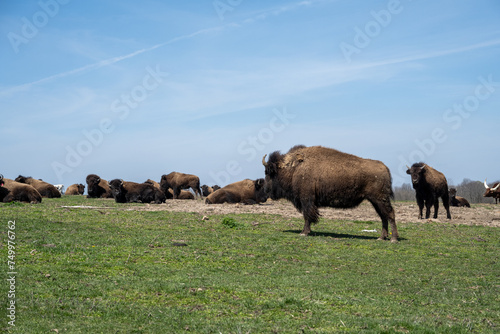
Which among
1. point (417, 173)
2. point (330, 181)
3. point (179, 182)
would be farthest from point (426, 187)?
point (179, 182)

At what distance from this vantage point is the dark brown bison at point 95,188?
3694 centimetres

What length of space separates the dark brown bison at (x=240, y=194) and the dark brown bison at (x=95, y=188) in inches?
389

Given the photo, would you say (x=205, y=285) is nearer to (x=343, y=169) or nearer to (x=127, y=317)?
(x=127, y=317)

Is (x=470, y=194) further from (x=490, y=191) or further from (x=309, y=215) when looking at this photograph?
(x=309, y=215)

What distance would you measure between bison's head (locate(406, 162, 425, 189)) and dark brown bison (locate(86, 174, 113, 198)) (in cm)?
2237

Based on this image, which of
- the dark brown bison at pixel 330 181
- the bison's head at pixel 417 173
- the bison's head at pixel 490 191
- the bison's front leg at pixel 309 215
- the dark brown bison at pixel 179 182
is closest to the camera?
the dark brown bison at pixel 330 181

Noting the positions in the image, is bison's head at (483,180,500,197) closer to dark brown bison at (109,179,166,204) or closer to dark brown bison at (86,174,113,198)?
dark brown bison at (109,179,166,204)

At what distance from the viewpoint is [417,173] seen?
25.6 m

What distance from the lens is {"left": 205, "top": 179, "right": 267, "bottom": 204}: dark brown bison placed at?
31.7 meters

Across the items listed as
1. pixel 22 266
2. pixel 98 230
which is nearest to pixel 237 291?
pixel 22 266

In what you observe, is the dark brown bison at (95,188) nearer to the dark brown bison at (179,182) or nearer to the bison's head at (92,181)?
the bison's head at (92,181)

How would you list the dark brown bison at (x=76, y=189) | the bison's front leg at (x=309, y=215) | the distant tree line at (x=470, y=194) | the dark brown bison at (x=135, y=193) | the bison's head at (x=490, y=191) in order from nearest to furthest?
the bison's front leg at (x=309, y=215) < the dark brown bison at (x=135, y=193) < the bison's head at (x=490, y=191) < the dark brown bison at (x=76, y=189) < the distant tree line at (x=470, y=194)

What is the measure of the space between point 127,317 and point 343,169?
10485 mm

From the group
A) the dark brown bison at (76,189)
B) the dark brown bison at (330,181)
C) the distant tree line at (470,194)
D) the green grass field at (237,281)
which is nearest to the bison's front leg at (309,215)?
the dark brown bison at (330,181)
